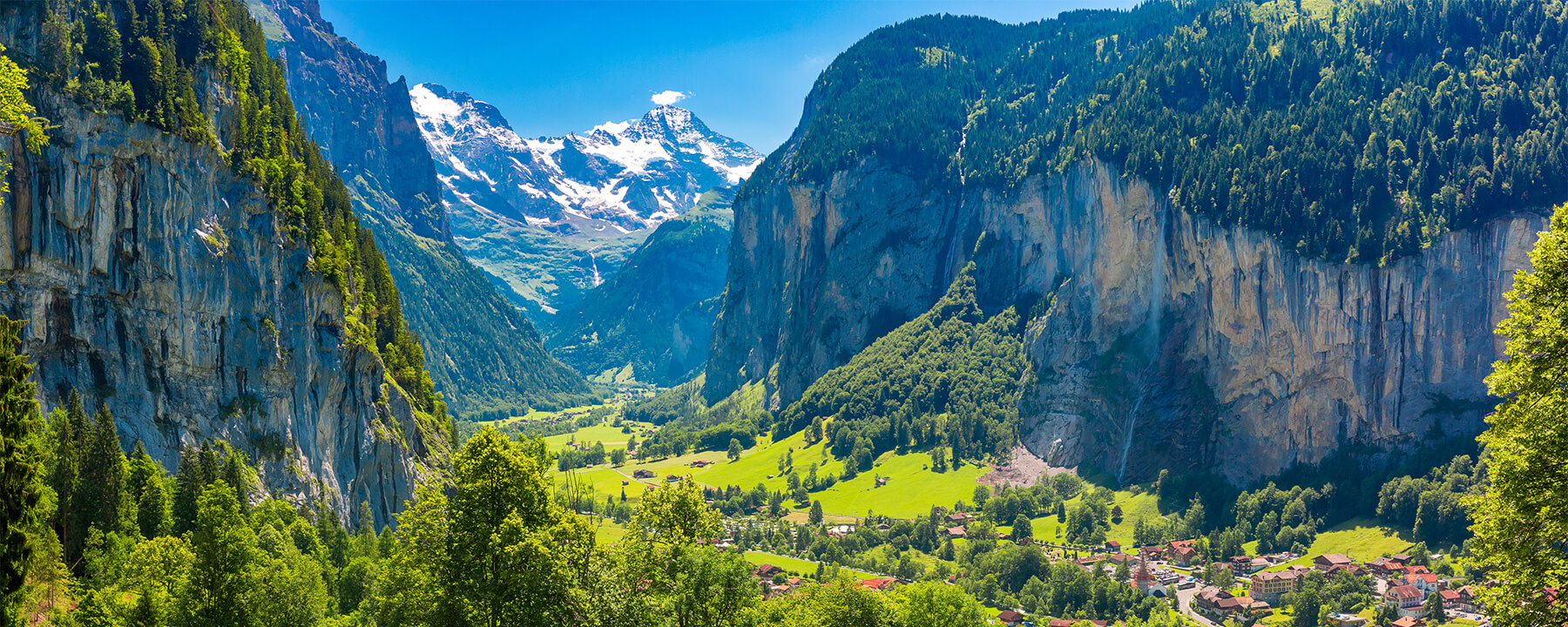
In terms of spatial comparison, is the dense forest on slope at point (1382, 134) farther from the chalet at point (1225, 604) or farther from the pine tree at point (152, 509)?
the pine tree at point (152, 509)

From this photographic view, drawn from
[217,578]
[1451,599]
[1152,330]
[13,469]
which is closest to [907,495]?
[1152,330]

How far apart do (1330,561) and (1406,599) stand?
17.7 m

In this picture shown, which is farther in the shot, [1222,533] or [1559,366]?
[1222,533]

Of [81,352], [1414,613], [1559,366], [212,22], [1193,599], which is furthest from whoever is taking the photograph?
[1193,599]

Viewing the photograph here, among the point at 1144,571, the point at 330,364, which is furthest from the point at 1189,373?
the point at 330,364

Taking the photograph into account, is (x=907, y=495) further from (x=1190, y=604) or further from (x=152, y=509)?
(x=152, y=509)

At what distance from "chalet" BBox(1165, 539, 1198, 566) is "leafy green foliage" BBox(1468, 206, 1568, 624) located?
118280 millimetres

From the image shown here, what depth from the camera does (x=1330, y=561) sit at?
124688 mm

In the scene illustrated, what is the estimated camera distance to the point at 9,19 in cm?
7100

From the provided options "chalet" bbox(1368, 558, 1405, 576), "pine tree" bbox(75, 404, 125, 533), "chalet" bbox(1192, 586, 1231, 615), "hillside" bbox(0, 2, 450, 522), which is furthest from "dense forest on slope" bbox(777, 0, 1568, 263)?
"pine tree" bbox(75, 404, 125, 533)

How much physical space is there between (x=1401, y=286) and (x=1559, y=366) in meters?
142

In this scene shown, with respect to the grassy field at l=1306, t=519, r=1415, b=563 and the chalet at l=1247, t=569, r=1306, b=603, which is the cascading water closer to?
the grassy field at l=1306, t=519, r=1415, b=563

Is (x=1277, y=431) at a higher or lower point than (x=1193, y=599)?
higher

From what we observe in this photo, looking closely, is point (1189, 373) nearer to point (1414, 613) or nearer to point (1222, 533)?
point (1222, 533)
